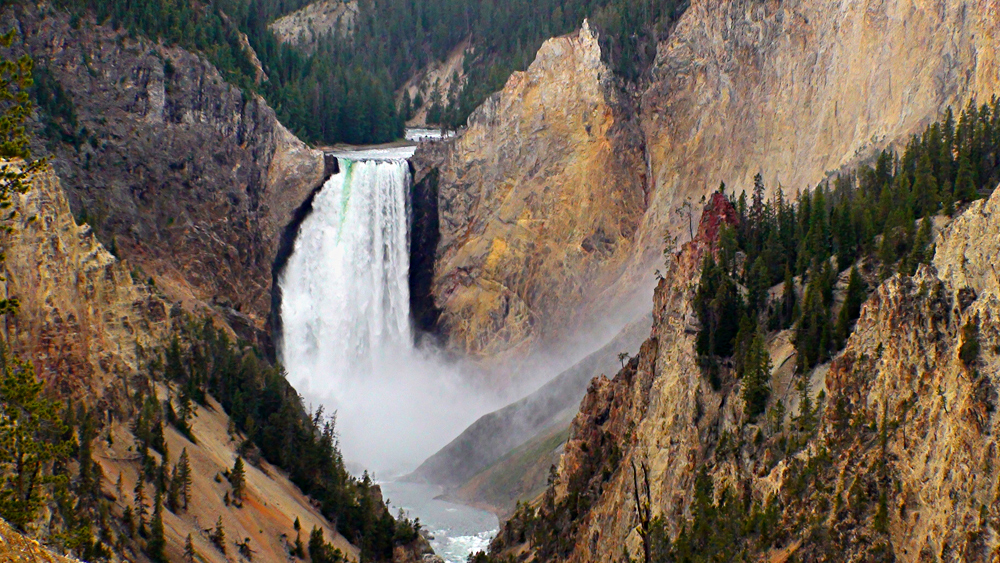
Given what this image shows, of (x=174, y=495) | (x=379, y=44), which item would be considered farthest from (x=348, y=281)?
(x=379, y=44)

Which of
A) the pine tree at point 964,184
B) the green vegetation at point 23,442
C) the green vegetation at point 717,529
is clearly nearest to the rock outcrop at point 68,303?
the green vegetation at point 23,442

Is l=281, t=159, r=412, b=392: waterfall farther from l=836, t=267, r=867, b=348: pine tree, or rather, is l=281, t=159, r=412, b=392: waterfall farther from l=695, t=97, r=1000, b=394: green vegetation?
l=836, t=267, r=867, b=348: pine tree

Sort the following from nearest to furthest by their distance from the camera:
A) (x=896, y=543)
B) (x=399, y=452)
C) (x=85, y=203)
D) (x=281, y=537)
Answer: (x=896, y=543) < (x=281, y=537) < (x=85, y=203) < (x=399, y=452)

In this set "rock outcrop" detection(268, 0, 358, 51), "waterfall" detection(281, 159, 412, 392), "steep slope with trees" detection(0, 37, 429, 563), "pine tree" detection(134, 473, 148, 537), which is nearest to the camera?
"steep slope with trees" detection(0, 37, 429, 563)

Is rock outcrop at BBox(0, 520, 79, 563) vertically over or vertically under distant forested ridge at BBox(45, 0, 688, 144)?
under

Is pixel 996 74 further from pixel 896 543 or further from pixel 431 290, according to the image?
pixel 431 290

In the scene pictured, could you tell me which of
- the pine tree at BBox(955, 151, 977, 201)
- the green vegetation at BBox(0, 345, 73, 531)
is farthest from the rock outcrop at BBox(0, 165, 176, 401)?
the pine tree at BBox(955, 151, 977, 201)

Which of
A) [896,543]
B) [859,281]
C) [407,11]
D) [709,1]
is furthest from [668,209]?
[407,11]

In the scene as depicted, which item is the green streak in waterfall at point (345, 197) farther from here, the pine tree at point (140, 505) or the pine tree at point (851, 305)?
the pine tree at point (851, 305)
